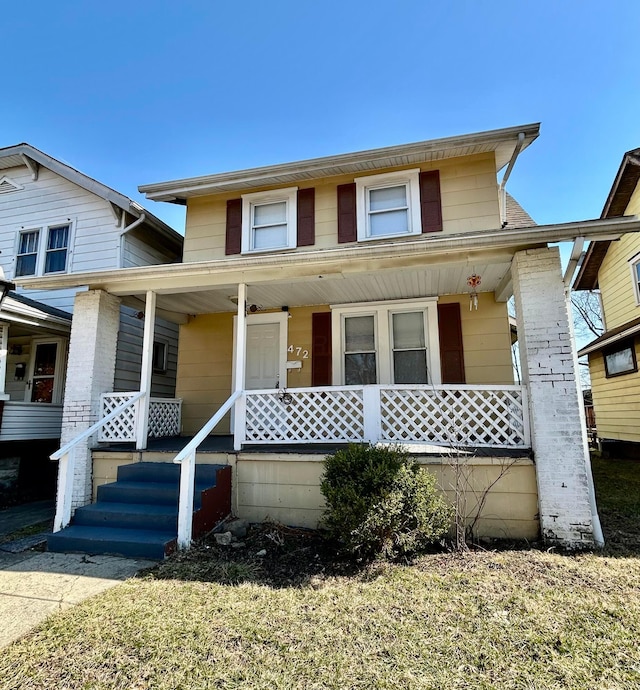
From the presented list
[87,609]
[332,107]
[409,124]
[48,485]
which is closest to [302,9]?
[332,107]

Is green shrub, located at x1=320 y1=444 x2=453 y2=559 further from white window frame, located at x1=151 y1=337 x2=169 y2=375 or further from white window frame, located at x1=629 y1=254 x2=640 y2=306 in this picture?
white window frame, located at x1=629 y1=254 x2=640 y2=306

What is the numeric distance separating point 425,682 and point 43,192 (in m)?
12.4

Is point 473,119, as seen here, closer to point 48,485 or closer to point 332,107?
point 332,107

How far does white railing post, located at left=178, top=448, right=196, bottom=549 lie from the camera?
15.3 feet

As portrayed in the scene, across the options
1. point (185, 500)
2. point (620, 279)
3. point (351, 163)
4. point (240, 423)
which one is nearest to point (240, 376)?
point (240, 423)

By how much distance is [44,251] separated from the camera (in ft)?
32.6

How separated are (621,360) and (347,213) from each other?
31.8ft

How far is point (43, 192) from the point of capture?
10312mm

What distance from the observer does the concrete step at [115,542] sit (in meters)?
4.51

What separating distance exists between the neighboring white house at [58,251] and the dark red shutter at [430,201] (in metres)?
6.13

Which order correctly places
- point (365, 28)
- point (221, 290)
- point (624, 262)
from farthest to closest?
point (624, 262), point (365, 28), point (221, 290)

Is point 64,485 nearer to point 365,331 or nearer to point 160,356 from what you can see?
point 160,356

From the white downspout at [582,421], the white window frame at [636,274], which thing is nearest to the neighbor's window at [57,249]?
the white downspout at [582,421]

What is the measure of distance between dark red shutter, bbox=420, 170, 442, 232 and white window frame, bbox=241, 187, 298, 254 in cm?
245
